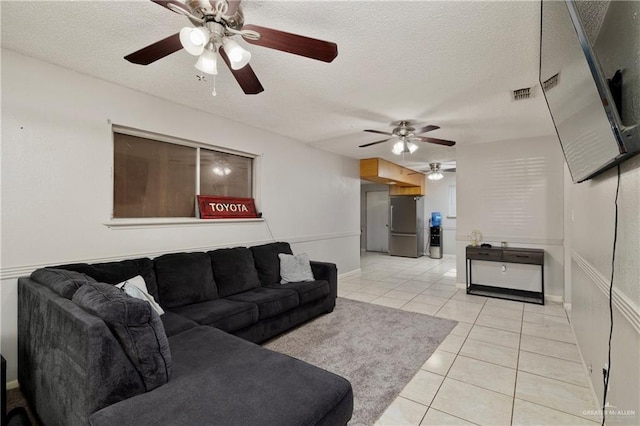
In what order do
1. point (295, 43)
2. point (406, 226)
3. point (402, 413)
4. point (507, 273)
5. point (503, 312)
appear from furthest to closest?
point (406, 226)
point (507, 273)
point (503, 312)
point (402, 413)
point (295, 43)

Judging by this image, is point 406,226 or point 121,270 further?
point 406,226

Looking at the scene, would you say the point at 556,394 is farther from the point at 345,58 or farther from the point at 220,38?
the point at 220,38

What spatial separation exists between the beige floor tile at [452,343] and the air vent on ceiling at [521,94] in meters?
2.51

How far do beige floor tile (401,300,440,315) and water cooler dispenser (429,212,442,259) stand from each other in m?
4.60

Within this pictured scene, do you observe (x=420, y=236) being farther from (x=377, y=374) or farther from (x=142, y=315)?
(x=142, y=315)

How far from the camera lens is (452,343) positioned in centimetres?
297

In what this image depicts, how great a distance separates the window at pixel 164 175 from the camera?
2939mm

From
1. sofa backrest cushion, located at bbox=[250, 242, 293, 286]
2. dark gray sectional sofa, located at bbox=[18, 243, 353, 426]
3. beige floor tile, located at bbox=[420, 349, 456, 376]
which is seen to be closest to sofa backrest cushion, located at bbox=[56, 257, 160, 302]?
dark gray sectional sofa, located at bbox=[18, 243, 353, 426]

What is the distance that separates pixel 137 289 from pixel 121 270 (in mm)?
465

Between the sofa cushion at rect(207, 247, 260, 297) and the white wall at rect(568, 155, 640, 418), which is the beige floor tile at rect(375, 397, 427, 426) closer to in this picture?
the white wall at rect(568, 155, 640, 418)

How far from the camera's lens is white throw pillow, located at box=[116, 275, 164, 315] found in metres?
2.12

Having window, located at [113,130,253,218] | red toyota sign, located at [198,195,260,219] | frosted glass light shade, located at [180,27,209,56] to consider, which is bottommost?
red toyota sign, located at [198,195,260,219]

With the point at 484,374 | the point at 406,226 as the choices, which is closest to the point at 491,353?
the point at 484,374

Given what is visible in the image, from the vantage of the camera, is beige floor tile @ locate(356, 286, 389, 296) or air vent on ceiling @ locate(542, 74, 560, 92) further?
beige floor tile @ locate(356, 286, 389, 296)
